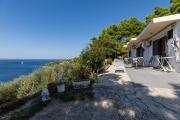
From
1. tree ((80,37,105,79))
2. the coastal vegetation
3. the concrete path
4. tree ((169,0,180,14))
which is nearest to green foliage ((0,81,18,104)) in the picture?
the coastal vegetation

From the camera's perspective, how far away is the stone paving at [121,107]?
10.5 ft

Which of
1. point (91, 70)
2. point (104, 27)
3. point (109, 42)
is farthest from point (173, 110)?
point (104, 27)

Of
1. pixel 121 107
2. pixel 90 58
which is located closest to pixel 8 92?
pixel 90 58

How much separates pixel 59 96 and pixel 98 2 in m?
17.6

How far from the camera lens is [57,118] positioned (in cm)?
331

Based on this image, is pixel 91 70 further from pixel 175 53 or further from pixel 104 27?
pixel 104 27

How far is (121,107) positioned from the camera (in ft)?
11.8

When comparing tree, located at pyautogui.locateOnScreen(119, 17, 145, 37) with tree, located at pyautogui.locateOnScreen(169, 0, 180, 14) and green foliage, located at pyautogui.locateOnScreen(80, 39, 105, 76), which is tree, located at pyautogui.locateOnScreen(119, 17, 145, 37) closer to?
tree, located at pyautogui.locateOnScreen(169, 0, 180, 14)

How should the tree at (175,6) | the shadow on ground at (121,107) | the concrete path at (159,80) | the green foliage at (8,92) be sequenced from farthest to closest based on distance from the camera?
the tree at (175,6) < the green foliage at (8,92) < the concrete path at (159,80) < the shadow on ground at (121,107)

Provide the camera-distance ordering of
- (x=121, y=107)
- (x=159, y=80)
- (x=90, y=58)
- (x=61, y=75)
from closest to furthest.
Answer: (x=121, y=107), (x=159, y=80), (x=61, y=75), (x=90, y=58)

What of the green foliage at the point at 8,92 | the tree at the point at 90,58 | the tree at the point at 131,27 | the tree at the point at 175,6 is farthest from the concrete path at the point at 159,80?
the tree at the point at 131,27

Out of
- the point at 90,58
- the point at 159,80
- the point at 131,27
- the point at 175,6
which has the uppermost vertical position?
the point at 175,6

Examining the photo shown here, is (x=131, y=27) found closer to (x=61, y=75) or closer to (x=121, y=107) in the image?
(x=61, y=75)

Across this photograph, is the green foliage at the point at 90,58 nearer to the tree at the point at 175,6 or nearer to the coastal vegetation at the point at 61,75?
the coastal vegetation at the point at 61,75
